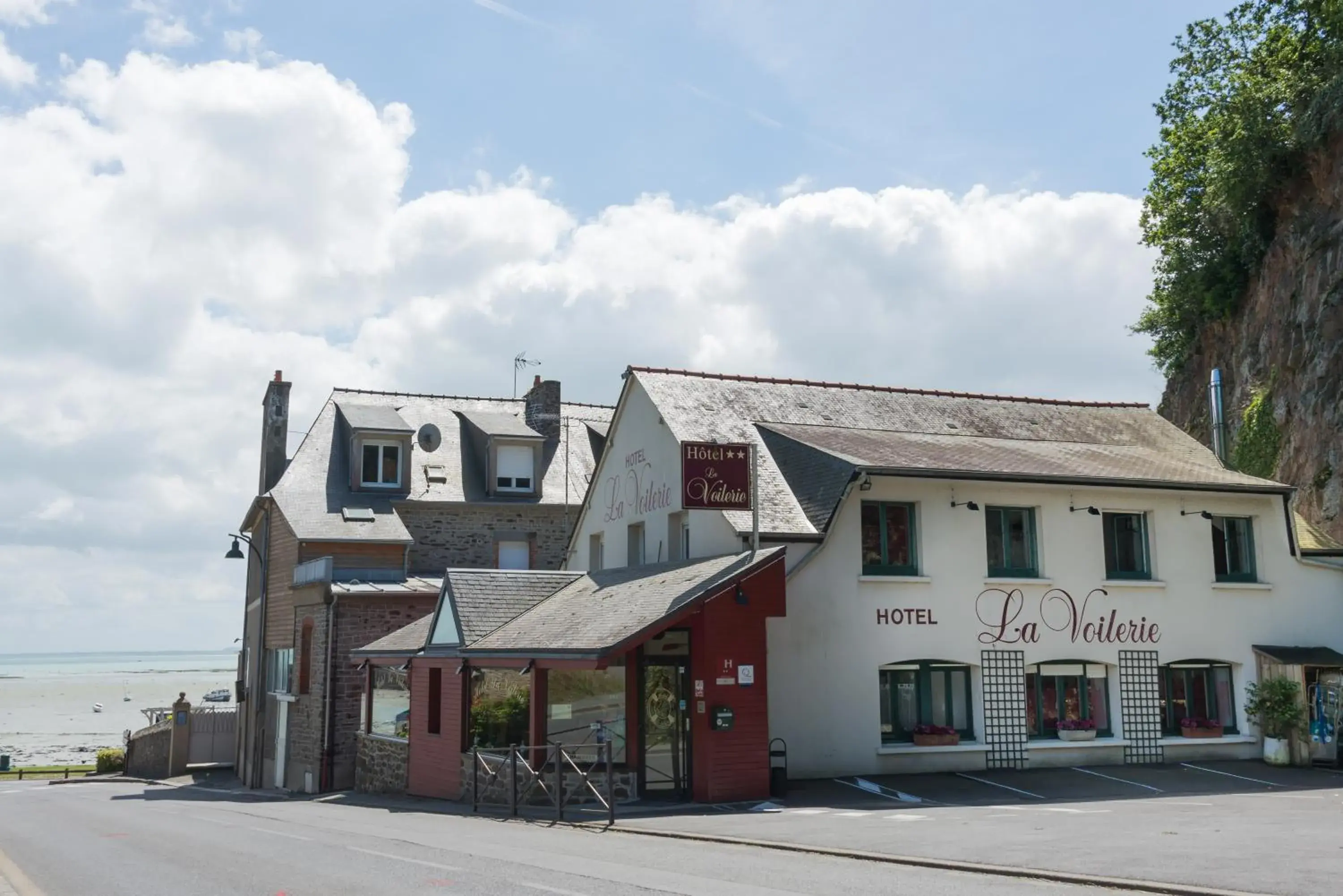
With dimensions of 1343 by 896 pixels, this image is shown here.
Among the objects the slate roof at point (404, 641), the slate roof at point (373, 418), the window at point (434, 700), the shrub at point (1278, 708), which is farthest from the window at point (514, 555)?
the shrub at point (1278, 708)

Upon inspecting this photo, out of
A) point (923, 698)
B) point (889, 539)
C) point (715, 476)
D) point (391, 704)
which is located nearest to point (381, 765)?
point (391, 704)

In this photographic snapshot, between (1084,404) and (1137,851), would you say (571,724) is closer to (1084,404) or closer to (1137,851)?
(1137,851)

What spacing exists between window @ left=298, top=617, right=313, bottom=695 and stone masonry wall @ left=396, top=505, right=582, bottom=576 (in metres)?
3.05

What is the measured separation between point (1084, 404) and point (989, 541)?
9195 millimetres

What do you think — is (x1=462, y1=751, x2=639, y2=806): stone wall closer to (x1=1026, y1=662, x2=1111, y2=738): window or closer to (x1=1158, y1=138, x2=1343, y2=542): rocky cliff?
Answer: (x1=1026, y1=662, x2=1111, y2=738): window

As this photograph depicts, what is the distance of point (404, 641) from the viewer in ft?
82.0

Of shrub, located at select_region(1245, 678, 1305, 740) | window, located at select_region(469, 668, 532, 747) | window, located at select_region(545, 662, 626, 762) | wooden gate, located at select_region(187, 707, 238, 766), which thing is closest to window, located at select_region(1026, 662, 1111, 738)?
shrub, located at select_region(1245, 678, 1305, 740)

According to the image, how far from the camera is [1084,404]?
98.0 feet

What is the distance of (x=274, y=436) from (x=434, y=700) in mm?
16271

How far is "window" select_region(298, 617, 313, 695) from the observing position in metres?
31.2

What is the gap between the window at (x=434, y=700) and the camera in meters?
22.6

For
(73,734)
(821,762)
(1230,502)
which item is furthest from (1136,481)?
(73,734)

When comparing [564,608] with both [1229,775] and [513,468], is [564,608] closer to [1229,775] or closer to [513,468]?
[1229,775]

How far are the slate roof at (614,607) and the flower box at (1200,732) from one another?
29.9ft
